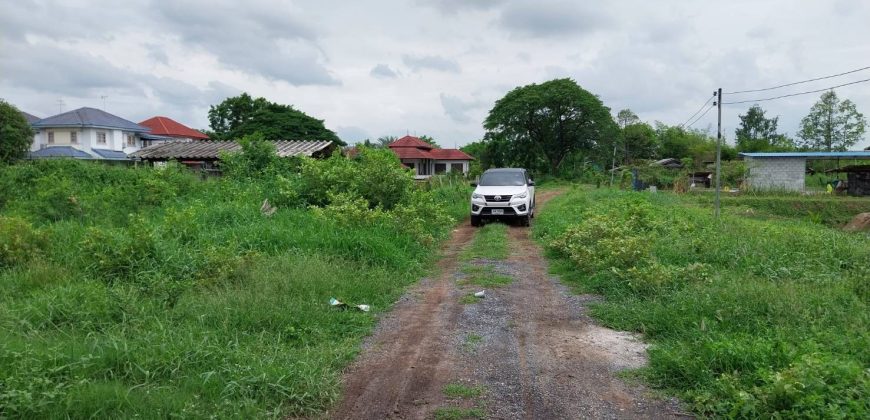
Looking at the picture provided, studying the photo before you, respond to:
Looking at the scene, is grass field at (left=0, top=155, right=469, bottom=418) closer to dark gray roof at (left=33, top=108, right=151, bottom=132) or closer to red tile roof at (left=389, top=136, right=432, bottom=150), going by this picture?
dark gray roof at (left=33, top=108, right=151, bottom=132)

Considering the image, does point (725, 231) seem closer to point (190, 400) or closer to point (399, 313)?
point (399, 313)

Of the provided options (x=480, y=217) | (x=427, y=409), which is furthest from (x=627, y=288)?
(x=480, y=217)

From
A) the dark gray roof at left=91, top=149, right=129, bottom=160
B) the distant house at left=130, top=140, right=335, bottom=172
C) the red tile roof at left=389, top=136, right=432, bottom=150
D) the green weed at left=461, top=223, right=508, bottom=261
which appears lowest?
the green weed at left=461, top=223, right=508, bottom=261

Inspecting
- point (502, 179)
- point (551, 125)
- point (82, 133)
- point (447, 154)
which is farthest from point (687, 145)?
point (82, 133)

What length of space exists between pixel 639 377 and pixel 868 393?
1.46m

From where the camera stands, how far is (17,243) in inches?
282

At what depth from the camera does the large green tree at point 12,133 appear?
30.6 m

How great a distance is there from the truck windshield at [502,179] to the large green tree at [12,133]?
92.3ft

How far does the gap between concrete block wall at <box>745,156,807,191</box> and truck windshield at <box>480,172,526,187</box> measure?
22.0 meters

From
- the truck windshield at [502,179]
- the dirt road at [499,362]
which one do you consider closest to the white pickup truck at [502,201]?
the truck windshield at [502,179]

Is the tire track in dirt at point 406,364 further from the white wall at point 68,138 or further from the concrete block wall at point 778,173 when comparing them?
the white wall at point 68,138

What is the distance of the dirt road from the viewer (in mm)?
3793

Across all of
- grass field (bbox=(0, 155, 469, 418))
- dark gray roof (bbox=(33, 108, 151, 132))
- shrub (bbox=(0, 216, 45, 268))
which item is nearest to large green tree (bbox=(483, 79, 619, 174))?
dark gray roof (bbox=(33, 108, 151, 132))

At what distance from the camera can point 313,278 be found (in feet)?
21.4
